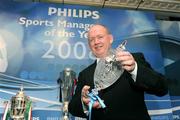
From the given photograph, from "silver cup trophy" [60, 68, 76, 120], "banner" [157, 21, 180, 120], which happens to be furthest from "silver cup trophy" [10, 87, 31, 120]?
"banner" [157, 21, 180, 120]

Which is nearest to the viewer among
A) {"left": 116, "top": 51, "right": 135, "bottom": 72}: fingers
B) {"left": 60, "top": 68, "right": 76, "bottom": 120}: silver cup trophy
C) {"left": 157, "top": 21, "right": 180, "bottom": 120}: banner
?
{"left": 116, "top": 51, "right": 135, "bottom": 72}: fingers

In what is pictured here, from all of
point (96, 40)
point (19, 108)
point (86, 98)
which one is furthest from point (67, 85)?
point (86, 98)

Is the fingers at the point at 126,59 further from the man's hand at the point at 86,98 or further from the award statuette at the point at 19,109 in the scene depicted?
the award statuette at the point at 19,109

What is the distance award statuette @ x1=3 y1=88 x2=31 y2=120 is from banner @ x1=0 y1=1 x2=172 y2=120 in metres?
0.33

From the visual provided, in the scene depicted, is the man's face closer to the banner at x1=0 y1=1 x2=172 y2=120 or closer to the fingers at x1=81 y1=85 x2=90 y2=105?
the fingers at x1=81 y1=85 x2=90 y2=105

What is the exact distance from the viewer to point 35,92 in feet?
6.19

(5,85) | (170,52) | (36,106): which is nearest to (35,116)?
(36,106)

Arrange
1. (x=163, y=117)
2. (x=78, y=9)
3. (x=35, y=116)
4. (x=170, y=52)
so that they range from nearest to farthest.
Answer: (x=35, y=116), (x=163, y=117), (x=78, y=9), (x=170, y=52)

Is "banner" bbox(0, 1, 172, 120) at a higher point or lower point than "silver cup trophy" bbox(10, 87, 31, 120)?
higher

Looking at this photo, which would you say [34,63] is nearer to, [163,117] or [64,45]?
[64,45]

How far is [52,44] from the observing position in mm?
2039

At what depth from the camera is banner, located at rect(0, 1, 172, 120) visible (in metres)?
1.89

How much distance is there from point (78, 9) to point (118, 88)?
3.81 feet

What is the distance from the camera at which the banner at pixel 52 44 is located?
1894 millimetres
